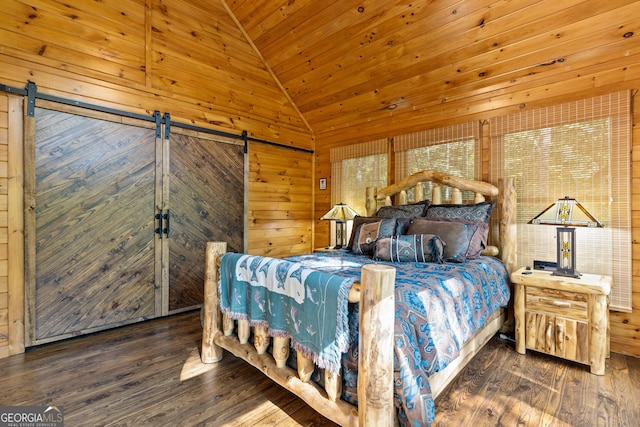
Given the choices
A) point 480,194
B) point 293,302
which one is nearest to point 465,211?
point 480,194

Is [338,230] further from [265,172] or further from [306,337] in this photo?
[306,337]

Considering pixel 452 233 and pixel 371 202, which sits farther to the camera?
pixel 371 202

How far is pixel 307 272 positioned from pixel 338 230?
2495 mm

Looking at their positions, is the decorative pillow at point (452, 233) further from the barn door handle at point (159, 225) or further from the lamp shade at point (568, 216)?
the barn door handle at point (159, 225)

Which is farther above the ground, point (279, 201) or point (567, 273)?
point (279, 201)

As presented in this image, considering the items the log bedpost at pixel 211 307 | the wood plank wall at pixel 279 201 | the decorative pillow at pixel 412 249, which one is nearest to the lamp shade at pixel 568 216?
the decorative pillow at pixel 412 249

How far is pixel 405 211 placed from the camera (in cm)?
319

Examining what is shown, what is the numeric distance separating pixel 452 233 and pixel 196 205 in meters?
2.72

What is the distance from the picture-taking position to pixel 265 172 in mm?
4211

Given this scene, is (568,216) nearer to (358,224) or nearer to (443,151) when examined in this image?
(443,151)

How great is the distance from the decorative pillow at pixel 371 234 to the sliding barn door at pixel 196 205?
174cm

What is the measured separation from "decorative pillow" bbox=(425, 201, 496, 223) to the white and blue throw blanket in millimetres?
1849

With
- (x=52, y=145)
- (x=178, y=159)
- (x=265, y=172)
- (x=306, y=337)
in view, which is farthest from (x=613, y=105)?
(x=52, y=145)

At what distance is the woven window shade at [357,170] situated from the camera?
3.96 metres
